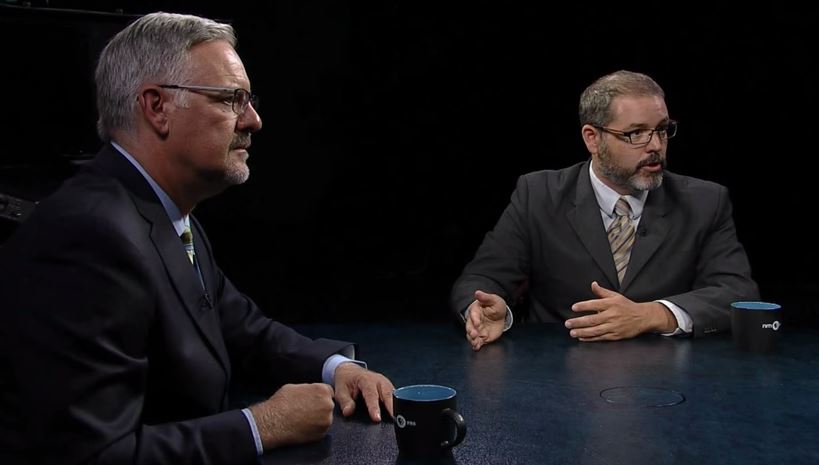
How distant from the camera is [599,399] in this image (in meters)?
1.62

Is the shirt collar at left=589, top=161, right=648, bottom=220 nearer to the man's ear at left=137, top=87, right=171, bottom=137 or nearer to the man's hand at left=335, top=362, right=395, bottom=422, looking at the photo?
the man's hand at left=335, top=362, right=395, bottom=422

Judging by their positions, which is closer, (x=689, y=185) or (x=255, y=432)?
(x=255, y=432)

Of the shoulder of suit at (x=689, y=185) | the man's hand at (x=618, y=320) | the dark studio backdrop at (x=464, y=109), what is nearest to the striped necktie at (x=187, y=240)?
the man's hand at (x=618, y=320)

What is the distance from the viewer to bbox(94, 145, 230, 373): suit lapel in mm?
1460

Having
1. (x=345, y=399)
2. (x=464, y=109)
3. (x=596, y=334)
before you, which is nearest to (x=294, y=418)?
(x=345, y=399)

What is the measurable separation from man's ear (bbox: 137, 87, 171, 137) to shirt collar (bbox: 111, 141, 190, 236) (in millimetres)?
68

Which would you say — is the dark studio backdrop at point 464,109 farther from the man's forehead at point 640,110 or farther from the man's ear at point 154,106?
the man's ear at point 154,106

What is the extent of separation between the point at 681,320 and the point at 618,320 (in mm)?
171

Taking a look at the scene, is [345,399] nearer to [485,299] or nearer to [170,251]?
[170,251]

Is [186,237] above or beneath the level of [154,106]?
beneath

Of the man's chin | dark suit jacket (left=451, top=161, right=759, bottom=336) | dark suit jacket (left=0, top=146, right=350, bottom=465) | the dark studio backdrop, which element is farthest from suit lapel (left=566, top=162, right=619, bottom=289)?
the dark studio backdrop

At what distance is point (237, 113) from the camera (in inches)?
65.3

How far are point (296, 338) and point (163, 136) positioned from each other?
1.82 ft

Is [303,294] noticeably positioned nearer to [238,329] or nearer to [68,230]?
[238,329]
